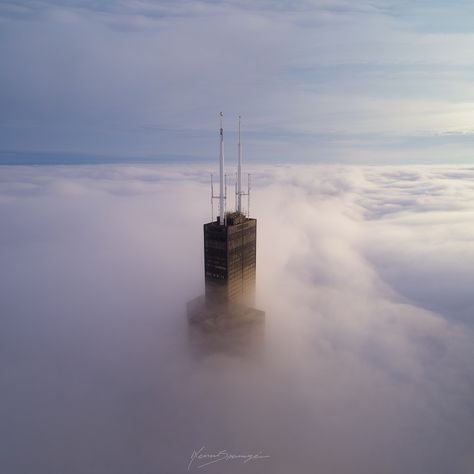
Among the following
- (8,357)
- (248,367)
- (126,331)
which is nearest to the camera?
(248,367)

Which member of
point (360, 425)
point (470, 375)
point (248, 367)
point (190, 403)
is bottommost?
point (470, 375)

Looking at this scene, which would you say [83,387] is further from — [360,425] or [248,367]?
[360,425]

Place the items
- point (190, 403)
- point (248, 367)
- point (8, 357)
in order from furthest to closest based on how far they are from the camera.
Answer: point (8, 357) < point (248, 367) < point (190, 403)

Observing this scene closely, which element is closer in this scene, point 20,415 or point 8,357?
Result: point 20,415

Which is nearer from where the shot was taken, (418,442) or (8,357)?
(418,442)

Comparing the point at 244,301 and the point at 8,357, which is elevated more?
the point at 244,301

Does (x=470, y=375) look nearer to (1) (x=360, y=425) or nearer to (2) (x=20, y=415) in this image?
(1) (x=360, y=425)

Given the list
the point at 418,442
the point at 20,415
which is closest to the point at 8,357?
the point at 20,415

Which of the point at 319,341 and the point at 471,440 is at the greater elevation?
the point at 319,341

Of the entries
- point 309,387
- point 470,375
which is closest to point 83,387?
point 309,387
